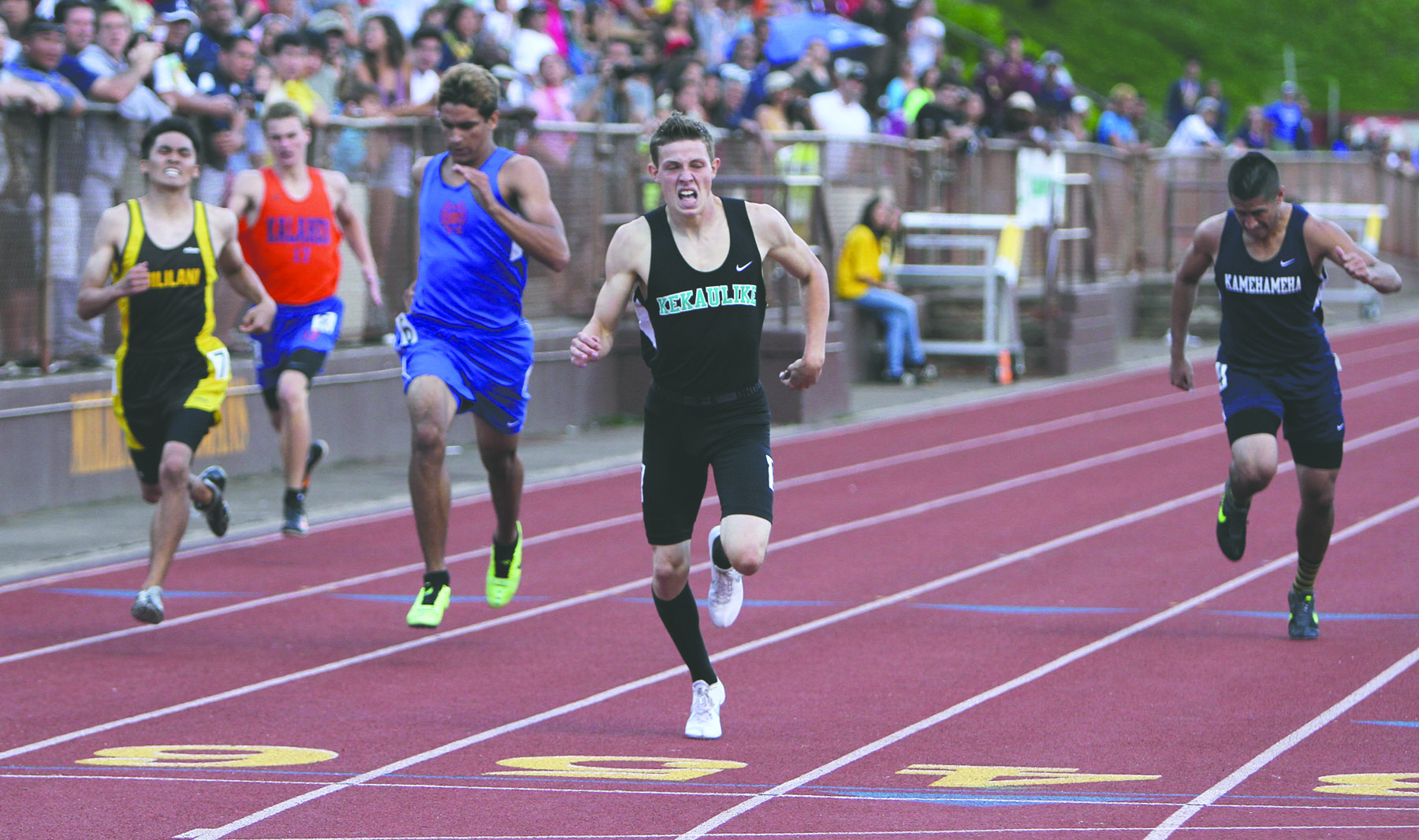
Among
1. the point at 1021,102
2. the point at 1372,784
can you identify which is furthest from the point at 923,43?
the point at 1372,784

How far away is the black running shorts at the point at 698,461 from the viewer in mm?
6238

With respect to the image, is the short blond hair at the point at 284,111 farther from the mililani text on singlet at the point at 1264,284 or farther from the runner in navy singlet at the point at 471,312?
the mililani text on singlet at the point at 1264,284

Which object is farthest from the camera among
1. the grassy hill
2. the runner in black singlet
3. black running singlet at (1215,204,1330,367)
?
the grassy hill

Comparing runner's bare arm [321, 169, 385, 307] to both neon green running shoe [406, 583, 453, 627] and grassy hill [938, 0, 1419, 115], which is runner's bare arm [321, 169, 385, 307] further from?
grassy hill [938, 0, 1419, 115]

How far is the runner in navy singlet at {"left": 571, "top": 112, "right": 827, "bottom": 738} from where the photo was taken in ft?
20.3

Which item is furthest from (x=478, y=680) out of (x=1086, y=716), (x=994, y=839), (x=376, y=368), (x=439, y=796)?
(x=376, y=368)

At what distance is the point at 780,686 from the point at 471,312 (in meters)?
2.10

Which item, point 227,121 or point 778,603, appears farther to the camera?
point 227,121

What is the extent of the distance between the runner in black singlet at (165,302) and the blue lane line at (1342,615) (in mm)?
4526

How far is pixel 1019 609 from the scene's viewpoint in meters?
8.81

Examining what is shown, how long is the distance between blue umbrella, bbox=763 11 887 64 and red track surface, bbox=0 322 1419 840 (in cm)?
1074

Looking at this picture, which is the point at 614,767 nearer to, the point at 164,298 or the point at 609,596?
the point at 609,596

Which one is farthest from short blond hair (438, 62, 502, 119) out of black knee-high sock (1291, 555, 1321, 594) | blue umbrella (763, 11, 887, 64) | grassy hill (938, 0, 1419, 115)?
grassy hill (938, 0, 1419, 115)

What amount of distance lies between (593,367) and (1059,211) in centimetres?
823
